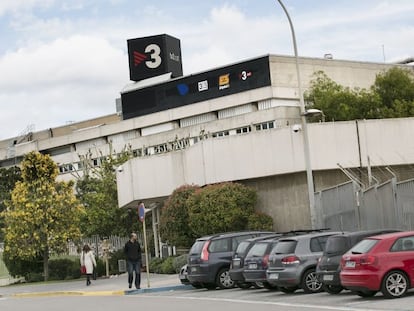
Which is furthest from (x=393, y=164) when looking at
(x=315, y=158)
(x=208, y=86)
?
(x=208, y=86)

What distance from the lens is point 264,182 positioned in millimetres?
34688

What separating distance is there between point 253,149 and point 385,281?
58.7 feet

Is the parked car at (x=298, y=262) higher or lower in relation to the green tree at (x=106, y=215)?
lower

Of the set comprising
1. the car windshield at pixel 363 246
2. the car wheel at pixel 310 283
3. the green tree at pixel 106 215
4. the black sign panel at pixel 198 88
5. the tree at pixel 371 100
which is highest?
the black sign panel at pixel 198 88

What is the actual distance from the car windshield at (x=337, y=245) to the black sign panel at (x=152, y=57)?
238 ft

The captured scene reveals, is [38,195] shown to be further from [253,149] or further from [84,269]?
[253,149]

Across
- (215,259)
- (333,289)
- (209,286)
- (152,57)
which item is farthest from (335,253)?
(152,57)

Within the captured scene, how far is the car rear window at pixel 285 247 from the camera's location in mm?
20844

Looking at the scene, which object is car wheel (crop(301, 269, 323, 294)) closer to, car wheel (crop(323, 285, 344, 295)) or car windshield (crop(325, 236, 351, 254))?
car wheel (crop(323, 285, 344, 295))

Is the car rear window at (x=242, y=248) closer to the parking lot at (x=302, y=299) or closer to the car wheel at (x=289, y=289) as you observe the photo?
the parking lot at (x=302, y=299)

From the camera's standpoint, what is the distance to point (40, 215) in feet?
143

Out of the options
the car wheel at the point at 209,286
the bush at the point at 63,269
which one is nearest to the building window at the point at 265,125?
the bush at the point at 63,269

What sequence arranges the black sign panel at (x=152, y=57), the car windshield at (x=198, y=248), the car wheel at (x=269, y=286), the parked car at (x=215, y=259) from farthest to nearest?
the black sign panel at (x=152, y=57), the car windshield at (x=198, y=248), the parked car at (x=215, y=259), the car wheel at (x=269, y=286)

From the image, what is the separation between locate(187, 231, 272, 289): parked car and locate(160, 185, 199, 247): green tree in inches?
383
